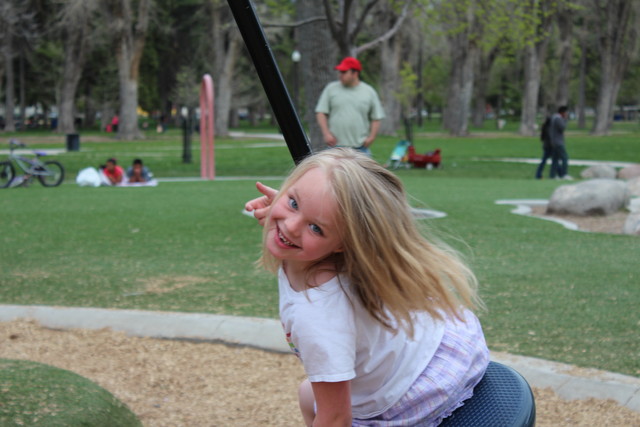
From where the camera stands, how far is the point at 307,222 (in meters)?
1.93

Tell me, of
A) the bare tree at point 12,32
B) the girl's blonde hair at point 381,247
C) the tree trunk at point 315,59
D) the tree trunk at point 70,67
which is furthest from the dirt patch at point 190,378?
the tree trunk at point 70,67

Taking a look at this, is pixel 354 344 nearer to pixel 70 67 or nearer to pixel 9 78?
pixel 70 67

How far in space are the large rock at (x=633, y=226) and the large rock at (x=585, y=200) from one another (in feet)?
6.27

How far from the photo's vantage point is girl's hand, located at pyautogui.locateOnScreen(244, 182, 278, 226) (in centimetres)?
230

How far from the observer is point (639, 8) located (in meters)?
44.6

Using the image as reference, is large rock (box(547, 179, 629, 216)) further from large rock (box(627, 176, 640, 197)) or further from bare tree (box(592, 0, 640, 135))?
bare tree (box(592, 0, 640, 135))

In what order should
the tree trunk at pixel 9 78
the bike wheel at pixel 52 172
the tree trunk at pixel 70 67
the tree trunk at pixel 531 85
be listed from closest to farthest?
the bike wheel at pixel 52 172 < the tree trunk at pixel 531 85 < the tree trunk at pixel 9 78 < the tree trunk at pixel 70 67

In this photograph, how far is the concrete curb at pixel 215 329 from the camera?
3816 millimetres

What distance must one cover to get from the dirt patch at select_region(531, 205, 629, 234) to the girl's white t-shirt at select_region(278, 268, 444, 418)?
8519 mm

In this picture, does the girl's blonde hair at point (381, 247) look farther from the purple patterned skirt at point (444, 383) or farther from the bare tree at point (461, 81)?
the bare tree at point (461, 81)

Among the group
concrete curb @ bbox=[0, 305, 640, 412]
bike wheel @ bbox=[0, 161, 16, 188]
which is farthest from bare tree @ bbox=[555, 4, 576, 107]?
concrete curb @ bbox=[0, 305, 640, 412]

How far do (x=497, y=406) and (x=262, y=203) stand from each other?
86cm

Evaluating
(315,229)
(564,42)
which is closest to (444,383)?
(315,229)

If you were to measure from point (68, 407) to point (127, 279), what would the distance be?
12.5 ft
